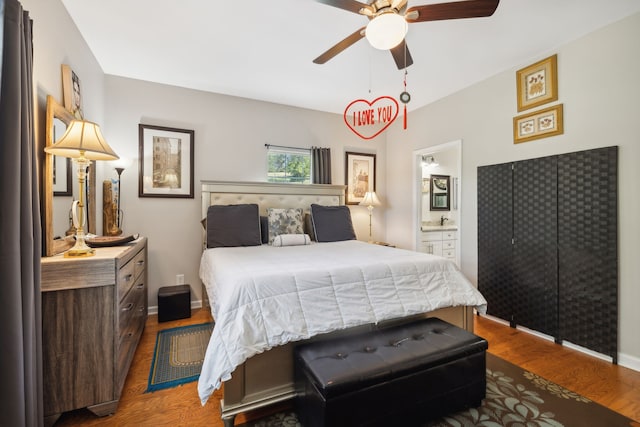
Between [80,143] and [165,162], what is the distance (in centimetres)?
172

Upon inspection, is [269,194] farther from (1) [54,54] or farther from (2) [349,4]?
(2) [349,4]

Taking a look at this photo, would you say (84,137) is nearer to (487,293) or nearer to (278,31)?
(278,31)

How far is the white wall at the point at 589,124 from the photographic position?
2176mm

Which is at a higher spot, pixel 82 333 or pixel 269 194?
pixel 269 194

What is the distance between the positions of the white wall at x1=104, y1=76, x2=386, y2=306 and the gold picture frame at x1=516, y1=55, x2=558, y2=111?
257 centimetres

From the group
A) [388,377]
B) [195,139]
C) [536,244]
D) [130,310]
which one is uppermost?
[195,139]

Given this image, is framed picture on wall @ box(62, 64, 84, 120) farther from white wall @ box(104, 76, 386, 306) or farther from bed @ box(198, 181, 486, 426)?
bed @ box(198, 181, 486, 426)

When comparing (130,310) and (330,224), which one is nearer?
(130,310)

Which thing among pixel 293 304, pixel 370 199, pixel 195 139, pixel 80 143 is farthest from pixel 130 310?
pixel 370 199

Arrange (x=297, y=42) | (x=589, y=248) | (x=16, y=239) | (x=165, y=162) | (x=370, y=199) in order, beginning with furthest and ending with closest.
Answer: (x=370, y=199), (x=165, y=162), (x=297, y=42), (x=589, y=248), (x=16, y=239)

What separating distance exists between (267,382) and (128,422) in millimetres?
809

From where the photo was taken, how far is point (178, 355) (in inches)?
92.6

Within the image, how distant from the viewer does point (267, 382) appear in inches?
63.3

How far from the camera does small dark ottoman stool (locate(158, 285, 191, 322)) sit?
3025 mm
